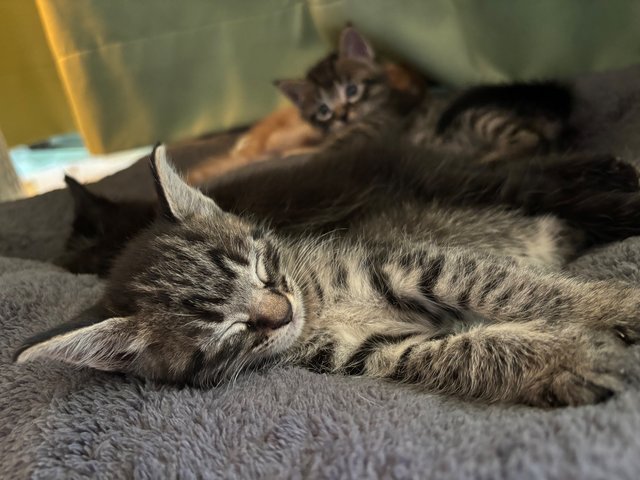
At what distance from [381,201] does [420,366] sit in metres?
0.55

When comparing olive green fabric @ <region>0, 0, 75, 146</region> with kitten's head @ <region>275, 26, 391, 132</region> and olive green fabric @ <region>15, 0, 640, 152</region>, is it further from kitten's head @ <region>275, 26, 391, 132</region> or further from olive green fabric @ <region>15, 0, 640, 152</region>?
kitten's head @ <region>275, 26, 391, 132</region>

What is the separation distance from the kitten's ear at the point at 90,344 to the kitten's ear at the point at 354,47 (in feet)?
5.74

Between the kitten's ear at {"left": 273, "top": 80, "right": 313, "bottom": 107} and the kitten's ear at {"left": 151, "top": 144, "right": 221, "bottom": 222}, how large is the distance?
4.56 ft

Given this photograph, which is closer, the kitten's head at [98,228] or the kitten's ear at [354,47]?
the kitten's head at [98,228]

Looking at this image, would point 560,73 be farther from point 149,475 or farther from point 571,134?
point 149,475

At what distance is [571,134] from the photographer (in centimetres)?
→ 187

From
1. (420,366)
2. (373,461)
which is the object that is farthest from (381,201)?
(373,461)

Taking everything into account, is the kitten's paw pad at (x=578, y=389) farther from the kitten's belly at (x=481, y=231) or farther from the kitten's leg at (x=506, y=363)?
the kitten's belly at (x=481, y=231)

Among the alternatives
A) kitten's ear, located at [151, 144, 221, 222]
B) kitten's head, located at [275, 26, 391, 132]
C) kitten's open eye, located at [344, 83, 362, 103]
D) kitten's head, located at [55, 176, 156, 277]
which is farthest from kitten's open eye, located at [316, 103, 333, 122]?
kitten's ear, located at [151, 144, 221, 222]

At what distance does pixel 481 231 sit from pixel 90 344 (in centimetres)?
91

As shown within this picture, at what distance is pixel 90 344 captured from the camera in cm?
98

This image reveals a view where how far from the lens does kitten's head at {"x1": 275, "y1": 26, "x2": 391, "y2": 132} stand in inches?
96.4

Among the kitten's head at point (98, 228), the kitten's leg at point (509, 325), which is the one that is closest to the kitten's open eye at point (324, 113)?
the kitten's head at point (98, 228)

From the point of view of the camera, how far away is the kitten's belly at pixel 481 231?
51.9 inches
